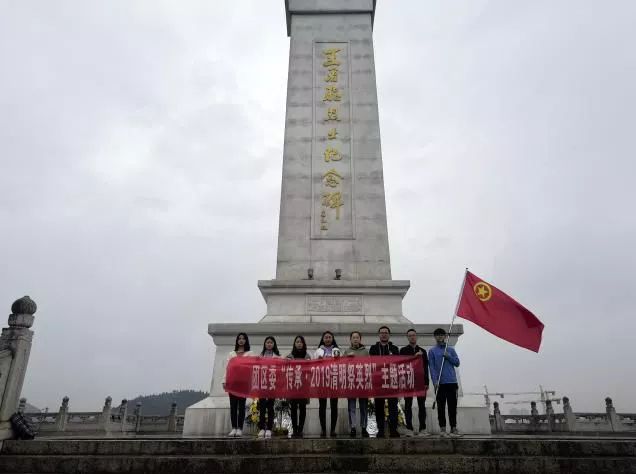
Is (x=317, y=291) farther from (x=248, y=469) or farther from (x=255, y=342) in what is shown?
(x=248, y=469)

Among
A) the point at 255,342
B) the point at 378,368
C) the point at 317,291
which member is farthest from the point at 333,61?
the point at 378,368

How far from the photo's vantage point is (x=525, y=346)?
613 centimetres

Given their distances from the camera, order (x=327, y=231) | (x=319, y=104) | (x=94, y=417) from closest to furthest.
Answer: (x=327, y=231)
(x=319, y=104)
(x=94, y=417)

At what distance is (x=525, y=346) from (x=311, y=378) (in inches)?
116

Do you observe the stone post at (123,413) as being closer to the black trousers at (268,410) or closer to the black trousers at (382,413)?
the black trousers at (268,410)

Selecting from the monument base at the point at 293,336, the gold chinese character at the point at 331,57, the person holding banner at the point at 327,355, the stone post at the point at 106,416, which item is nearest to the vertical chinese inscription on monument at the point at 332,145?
the gold chinese character at the point at 331,57

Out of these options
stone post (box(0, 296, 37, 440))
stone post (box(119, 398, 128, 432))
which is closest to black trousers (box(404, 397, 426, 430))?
stone post (box(0, 296, 37, 440))

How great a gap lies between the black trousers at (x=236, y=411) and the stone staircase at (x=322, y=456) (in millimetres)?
1095

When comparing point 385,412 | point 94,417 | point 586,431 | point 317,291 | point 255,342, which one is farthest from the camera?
point 94,417

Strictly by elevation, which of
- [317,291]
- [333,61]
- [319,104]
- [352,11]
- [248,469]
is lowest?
[248,469]

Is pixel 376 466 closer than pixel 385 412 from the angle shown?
Yes

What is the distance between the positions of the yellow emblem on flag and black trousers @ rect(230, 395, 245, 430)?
356cm

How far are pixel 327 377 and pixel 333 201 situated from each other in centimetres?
485

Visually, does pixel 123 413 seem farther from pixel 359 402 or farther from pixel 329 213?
pixel 359 402
